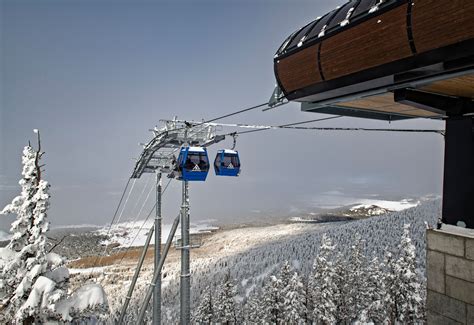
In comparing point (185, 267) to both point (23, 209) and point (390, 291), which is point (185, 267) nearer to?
point (23, 209)

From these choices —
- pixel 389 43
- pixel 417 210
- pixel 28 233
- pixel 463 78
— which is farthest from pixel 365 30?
pixel 417 210

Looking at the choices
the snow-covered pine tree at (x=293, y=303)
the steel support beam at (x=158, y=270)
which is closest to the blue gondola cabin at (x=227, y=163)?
the steel support beam at (x=158, y=270)

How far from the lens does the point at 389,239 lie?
130000 millimetres

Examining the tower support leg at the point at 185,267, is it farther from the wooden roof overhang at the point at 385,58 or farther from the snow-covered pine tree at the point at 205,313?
the snow-covered pine tree at the point at 205,313

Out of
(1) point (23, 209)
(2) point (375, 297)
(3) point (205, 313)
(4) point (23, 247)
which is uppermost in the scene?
(1) point (23, 209)

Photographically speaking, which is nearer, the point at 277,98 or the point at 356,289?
the point at 277,98

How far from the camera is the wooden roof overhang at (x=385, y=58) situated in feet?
8.87

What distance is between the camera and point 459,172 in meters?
4.32

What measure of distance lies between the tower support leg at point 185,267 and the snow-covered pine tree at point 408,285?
28.6 metres

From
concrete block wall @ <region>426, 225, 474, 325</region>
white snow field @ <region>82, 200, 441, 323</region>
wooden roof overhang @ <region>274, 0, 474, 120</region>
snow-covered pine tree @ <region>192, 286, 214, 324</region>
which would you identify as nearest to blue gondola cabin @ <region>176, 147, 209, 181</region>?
wooden roof overhang @ <region>274, 0, 474, 120</region>

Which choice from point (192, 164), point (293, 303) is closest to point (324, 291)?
point (293, 303)

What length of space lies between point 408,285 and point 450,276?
34.6m

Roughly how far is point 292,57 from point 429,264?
3583mm

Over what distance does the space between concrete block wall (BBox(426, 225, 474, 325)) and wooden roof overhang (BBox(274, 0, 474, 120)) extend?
1.78 metres
